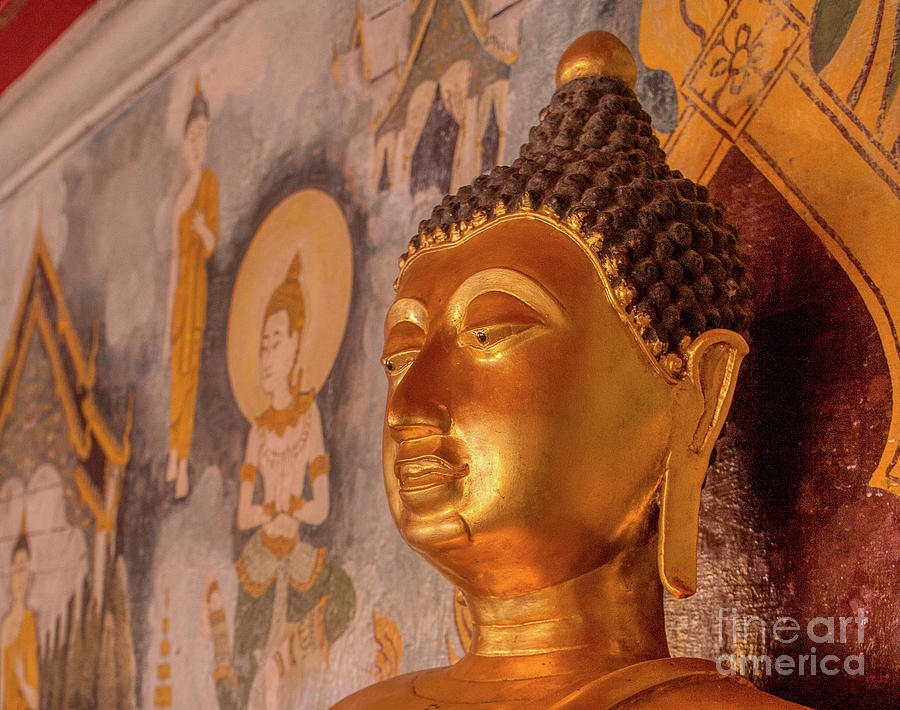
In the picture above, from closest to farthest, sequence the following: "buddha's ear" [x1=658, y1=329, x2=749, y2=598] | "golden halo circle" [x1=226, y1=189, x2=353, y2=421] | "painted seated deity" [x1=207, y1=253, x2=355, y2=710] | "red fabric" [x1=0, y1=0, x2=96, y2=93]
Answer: "buddha's ear" [x1=658, y1=329, x2=749, y2=598] → "painted seated deity" [x1=207, y1=253, x2=355, y2=710] → "golden halo circle" [x1=226, y1=189, x2=353, y2=421] → "red fabric" [x1=0, y1=0, x2=96, y2=93]

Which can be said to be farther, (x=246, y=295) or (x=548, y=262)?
(x=246, y=295)

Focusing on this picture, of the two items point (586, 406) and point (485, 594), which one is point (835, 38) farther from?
point (485, 594)

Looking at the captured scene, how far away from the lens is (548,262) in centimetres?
115

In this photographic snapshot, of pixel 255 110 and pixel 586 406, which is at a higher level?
pixel 255 110

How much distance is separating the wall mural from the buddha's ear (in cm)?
19

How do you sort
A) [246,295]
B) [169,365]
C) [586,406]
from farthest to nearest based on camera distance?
[169,365] → [246,295] → [586,406]

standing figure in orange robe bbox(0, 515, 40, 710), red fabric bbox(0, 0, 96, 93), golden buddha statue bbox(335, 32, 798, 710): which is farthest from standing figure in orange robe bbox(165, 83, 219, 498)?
golden buddha statue bbox(335, 32, 798, 710)

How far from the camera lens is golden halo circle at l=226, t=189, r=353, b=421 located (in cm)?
213

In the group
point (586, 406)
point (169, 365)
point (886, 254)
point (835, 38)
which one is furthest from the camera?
point (169, 365)

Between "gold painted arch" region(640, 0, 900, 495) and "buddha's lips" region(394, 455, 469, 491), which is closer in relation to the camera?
"buddha's lips" region(394, 455, 469, 491)

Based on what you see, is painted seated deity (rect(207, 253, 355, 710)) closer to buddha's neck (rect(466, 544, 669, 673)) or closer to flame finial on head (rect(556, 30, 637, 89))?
buddha's neck (rect(466, 544, 669, 673))

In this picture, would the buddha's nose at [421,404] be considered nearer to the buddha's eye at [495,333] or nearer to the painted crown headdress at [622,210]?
the buddha's eye at [495,333]

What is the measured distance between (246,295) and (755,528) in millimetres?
1381

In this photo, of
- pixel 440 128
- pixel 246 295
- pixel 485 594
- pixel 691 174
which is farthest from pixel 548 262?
pixel 246 295
